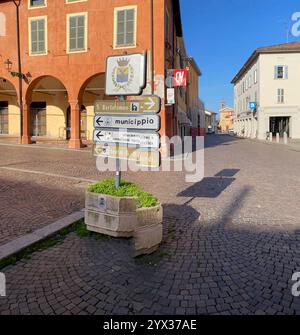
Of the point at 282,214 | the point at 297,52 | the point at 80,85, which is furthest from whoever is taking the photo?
the point at 297,52

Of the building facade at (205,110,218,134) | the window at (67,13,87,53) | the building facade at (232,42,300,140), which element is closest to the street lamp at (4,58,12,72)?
the window at (67,13,87,53)

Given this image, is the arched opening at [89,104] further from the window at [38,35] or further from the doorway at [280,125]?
the doorway at [280,125]

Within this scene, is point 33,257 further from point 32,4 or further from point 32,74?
point 32,4

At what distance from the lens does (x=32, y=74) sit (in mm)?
18891

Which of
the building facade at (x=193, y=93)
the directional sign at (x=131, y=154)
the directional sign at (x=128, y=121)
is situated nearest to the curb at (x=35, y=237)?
the directional sign at (x=131, y=154)

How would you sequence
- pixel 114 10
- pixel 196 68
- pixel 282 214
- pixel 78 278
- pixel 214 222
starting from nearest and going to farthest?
1. pixel 78 278
2. pixel 214 222
3. pixel 282 214
4. pixel 114 10
5. pixel 196 68

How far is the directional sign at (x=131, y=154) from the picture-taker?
4.64m

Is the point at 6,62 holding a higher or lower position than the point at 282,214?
higher

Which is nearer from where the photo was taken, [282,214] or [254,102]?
[282,214]

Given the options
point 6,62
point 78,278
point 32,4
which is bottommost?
point 78,278

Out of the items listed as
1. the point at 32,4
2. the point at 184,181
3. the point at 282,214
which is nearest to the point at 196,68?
Answer: the point at 32,4

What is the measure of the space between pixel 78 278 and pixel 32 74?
1813 centimetres

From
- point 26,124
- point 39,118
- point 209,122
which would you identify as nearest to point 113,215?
→ point 26,124

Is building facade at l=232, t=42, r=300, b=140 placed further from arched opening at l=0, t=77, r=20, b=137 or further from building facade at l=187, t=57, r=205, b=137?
arched opening at l=0, t=77, r=20, b=137
